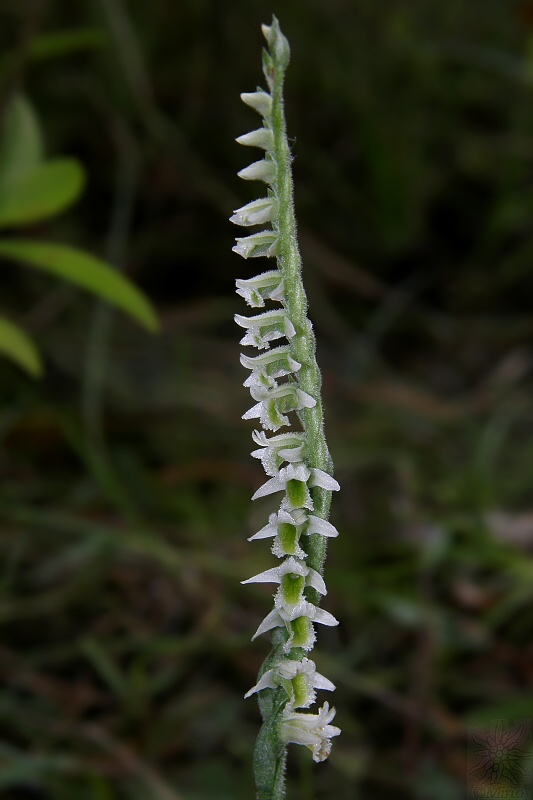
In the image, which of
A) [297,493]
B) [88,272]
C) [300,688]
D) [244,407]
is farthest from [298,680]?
[244,407]

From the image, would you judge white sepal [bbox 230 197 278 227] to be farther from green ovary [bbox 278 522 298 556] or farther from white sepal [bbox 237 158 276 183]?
green ovary [bbox 278 522 298 556]

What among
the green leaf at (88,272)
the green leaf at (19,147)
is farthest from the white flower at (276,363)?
the green leaf at (19,147)

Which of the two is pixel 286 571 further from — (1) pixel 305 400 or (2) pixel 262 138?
(2) pixel 262 138

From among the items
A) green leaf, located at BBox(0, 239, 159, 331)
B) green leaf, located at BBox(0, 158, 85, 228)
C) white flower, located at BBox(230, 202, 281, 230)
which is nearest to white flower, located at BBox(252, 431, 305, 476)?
white flower, located at BBox(230, 202, 281, 230)

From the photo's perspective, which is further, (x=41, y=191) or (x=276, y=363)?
(x=41, y=191)

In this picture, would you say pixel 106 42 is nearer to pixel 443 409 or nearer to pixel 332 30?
pixel 332 30

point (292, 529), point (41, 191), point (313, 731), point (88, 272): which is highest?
point (41, 191)

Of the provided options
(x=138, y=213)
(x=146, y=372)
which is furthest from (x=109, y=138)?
(x=146, y=372)
